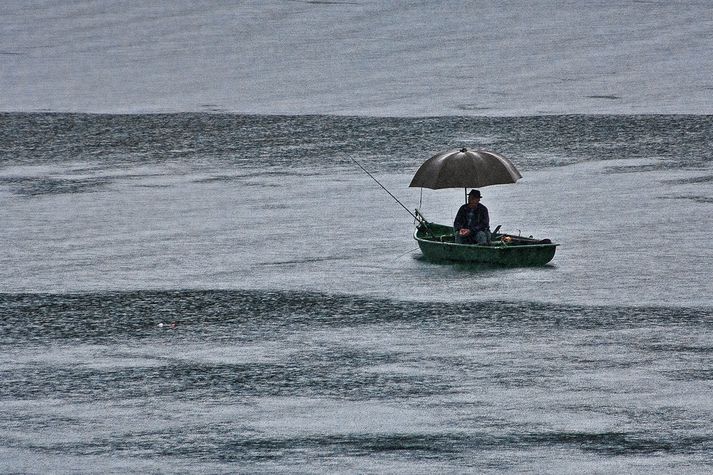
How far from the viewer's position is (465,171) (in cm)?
1819

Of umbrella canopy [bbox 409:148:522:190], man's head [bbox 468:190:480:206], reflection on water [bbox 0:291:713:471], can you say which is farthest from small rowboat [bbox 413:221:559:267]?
reflection on water [bbox 0:291:713:471]

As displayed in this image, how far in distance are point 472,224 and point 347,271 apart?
1.62 metres

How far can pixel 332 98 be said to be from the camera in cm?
3412

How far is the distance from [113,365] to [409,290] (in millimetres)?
3957

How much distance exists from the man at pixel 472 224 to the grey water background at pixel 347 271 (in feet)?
1.42

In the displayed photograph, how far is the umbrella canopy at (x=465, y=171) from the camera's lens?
18.1 metres

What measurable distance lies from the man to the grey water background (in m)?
0.43

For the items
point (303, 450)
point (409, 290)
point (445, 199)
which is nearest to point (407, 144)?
point (445, 199)

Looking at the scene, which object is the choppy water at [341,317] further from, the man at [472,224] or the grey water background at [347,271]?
the man at [472,224]

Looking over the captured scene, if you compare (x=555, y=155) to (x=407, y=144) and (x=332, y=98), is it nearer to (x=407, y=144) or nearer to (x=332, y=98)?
(x=407, y=144)

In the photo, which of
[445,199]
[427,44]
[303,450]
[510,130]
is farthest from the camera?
[427,44]

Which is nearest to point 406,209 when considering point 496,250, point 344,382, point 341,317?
point 496,250

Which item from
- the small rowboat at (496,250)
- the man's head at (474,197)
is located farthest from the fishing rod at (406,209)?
the man's head at (474,197)

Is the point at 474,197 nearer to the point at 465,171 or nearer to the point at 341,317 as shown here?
the point at 465,171
